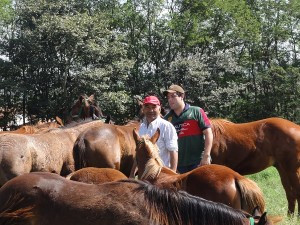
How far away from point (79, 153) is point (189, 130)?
8.55 ft

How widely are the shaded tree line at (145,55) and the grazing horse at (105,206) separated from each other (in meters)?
21.6

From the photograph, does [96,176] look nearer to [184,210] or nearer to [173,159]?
[173,159]

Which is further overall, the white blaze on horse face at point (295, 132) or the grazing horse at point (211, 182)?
the white blaze on horse face at point (295, 132)

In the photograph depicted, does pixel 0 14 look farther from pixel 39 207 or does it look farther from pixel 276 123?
pixel 39 207

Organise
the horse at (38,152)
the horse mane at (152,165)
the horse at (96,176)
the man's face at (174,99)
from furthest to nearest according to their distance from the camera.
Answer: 1. the horse at (38,152)
2. the man's face at (174,99)
3. the horse at (96,176)
4. the horse mane at (152,165)

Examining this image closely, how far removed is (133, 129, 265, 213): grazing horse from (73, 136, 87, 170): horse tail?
331 centimetres

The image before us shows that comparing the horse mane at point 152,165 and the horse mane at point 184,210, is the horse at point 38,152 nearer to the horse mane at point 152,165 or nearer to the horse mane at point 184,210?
the horse mane at point 152,165

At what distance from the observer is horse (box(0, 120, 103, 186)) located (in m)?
6.65

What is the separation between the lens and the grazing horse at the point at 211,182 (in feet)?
13.5

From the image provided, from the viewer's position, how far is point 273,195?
29.7 feet

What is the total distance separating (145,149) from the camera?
14.7 feet

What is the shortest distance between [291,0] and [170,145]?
35567 millimetres

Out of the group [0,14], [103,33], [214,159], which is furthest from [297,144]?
[0,14]

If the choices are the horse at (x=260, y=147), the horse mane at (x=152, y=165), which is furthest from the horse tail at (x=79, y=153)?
the horse mane at (x=152, y=165)
